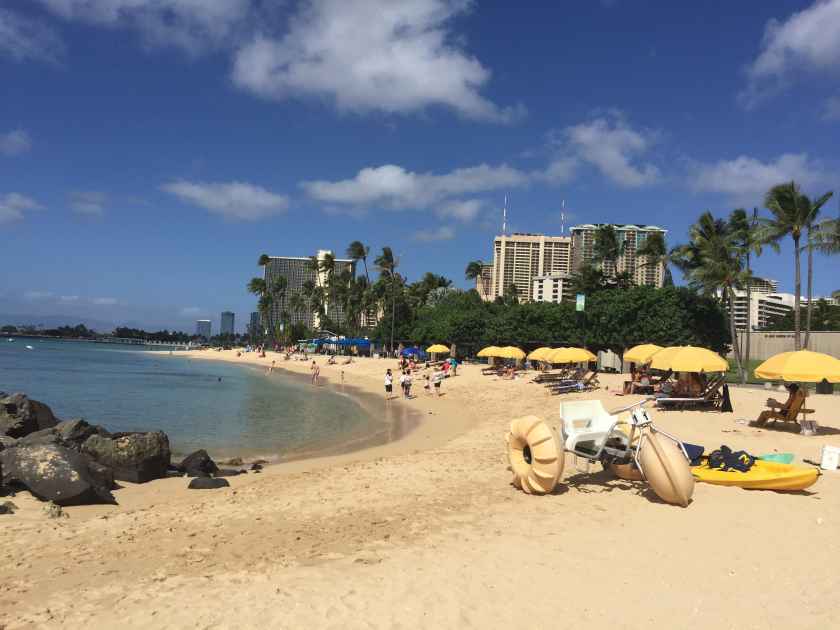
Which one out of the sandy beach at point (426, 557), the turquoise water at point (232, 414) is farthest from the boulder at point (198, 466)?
the turquoise water at point (232, 414)

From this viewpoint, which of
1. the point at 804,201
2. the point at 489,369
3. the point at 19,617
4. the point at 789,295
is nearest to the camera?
the point at 19,617

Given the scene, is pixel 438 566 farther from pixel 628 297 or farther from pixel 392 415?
pixel 628 297

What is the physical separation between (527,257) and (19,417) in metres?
155

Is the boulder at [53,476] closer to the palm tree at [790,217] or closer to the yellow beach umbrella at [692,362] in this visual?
the yellow beach umbrella at [692,362]

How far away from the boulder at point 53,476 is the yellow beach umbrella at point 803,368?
13.5m

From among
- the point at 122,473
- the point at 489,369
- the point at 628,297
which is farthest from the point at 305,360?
the point at 122,473

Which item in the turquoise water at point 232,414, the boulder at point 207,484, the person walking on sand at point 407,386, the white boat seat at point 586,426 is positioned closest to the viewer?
the white boat seat at point 586,426

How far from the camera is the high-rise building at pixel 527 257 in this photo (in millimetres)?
160500

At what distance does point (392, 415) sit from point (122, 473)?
12.1m

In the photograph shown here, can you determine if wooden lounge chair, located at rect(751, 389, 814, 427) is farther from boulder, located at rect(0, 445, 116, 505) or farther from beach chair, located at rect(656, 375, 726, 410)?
boulder, located at rect(0, 445, 116, 505)

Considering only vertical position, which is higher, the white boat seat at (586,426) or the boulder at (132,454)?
the white boat seat at (586,426)

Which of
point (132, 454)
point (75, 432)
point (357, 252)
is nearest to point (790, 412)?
point (132, 454)

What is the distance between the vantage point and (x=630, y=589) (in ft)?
15.3

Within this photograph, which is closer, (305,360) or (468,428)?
(468,428)
